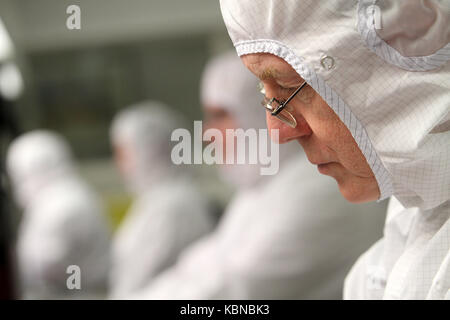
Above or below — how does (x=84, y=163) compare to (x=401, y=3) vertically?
above

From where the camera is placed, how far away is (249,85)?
1181 millimetres

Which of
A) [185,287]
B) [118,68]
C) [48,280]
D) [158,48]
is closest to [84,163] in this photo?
[118,68]

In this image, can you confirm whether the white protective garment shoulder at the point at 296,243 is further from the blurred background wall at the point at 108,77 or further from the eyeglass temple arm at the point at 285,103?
the blurred background wall at the point at 108,77

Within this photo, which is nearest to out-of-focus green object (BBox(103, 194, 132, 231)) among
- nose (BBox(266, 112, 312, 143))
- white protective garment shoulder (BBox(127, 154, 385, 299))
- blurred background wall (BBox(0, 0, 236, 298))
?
blurred background wall (BBox(0, 0, 236, 298))

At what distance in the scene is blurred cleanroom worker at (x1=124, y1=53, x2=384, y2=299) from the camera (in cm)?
106

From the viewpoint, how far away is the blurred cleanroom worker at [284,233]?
3.49 ft

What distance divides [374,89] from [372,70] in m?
0.02

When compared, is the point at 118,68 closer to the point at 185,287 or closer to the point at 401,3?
the point at 185,287

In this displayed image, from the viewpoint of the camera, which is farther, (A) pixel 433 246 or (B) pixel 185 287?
(B) pixel 185 287

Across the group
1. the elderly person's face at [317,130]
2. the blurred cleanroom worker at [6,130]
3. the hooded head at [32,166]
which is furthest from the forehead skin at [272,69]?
the hooded head at [32,166]

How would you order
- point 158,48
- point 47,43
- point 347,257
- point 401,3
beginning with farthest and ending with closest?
point 158,48
point 47,43
point 347,257
point 401,3

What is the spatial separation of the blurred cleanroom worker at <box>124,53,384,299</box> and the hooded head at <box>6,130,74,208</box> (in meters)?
1.42

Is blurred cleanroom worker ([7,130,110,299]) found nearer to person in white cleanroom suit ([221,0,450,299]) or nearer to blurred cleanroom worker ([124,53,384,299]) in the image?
blurred cleanroom worker ([124,53,384,299])
